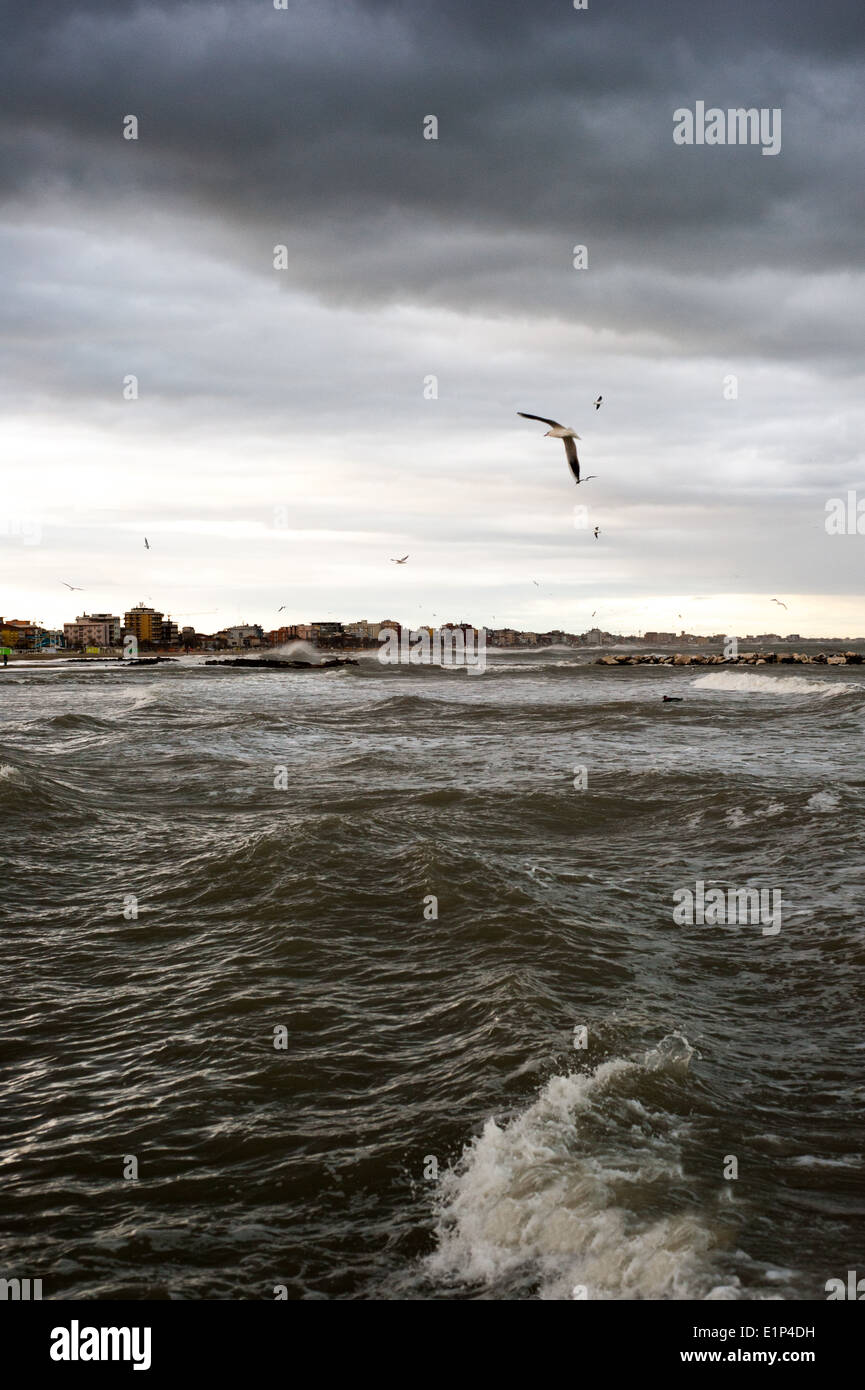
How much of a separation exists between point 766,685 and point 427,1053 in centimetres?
6824

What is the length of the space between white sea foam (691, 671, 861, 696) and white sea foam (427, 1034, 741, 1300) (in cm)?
5182

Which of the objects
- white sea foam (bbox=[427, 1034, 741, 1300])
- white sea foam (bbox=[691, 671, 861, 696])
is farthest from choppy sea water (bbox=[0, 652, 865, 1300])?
white sea foam (bbox=[691, 671, 861, 696])

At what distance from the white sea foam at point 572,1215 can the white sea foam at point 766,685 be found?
2040 inches

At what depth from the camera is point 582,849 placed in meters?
15.5

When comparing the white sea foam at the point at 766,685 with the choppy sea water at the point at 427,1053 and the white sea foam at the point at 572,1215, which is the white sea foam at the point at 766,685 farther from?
the white sea foam at the point at 572,1215

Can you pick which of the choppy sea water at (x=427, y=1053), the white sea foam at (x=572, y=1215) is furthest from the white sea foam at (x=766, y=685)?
the white sea foam at (x=572, y=1215)

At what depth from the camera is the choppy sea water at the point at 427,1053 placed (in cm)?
522

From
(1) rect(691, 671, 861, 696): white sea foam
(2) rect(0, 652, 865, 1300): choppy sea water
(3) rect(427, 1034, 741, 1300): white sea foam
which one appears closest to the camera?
(3) rect(427, 1034, 741, 1300): white sea foam

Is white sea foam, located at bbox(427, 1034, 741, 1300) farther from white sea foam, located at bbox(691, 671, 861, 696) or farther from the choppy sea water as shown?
white sea foam, located at bbox(691, 671, 861, 696)

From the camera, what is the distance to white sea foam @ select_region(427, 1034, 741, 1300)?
498 centimetres

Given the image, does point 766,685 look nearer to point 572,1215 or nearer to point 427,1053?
point 427,1053

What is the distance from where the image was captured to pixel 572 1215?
17.7 ft
